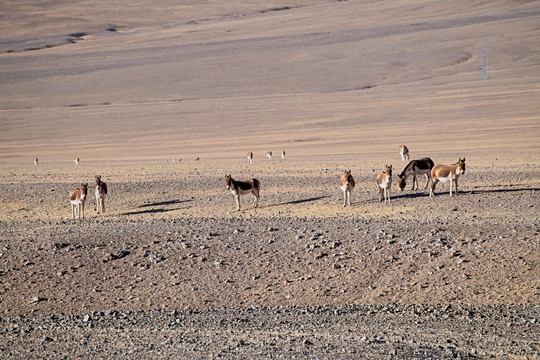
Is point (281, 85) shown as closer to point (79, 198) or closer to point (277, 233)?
point (79, 198)

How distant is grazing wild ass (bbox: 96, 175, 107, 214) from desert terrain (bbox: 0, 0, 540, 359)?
1.87 feet

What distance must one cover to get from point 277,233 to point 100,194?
664 cm

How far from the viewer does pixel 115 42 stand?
11706 cm

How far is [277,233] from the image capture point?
47.0 ft

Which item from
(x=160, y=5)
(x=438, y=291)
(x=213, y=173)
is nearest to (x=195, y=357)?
(x=438, y=291)

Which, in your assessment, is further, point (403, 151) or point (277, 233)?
point (403, 151)

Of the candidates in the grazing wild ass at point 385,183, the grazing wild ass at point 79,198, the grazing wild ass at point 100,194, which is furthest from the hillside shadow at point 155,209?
the grazing wild ass at point 385,183

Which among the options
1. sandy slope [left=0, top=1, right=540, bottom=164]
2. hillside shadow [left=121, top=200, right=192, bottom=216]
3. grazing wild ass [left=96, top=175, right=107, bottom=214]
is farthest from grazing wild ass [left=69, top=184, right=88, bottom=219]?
sandy slope [left=0, top=1, right=540, bottom=164]

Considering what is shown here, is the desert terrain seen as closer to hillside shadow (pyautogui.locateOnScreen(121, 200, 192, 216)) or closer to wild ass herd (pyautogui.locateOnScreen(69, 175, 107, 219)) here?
hillside shadow (pyautogui.locateOnScreen(121, 200, 192, 216))

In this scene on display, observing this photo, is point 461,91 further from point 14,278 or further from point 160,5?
point 160,5

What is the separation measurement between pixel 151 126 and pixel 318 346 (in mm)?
48929

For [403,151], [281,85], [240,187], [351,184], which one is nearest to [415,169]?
[351,184]

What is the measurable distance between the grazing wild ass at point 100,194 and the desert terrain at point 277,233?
1.87 feet

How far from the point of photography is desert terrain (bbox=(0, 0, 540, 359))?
367 inches
